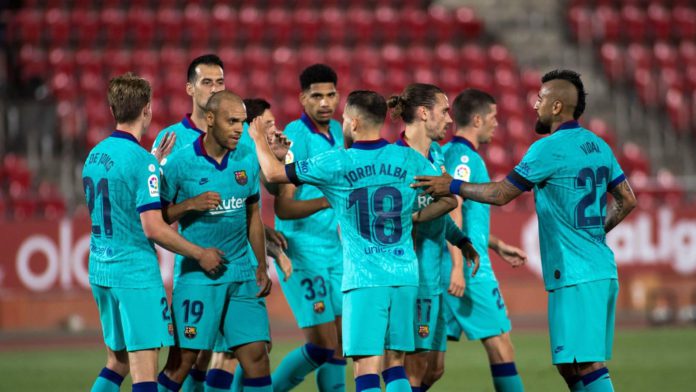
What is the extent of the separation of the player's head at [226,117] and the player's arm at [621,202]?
8.15ft

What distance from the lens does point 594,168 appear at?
22.1 feet

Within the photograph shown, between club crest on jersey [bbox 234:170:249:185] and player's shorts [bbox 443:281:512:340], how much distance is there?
1991mm

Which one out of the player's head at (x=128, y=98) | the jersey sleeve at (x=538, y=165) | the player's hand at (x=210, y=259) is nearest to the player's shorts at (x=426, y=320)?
the jersey sleeve at (x=538, y=165)

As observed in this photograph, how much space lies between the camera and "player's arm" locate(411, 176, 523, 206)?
6.76 meters

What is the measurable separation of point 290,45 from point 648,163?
24.1 ft

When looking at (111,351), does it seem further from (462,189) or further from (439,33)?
(439,33)

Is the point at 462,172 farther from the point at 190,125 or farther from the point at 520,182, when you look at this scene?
the point at 190,125

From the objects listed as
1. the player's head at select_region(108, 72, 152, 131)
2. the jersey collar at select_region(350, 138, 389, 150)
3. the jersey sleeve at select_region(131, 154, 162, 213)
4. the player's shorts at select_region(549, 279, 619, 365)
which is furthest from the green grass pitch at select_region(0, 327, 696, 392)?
the player's head at select_region(108, 72, 152, 131)

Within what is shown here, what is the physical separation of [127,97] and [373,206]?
5.45ft

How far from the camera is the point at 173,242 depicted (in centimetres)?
644

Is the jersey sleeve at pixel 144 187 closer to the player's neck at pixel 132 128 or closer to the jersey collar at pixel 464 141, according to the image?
the player's neck at pixel 132 128

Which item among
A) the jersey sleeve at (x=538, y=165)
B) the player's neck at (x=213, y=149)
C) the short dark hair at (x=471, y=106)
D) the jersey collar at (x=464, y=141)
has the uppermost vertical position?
the short dark hair at (x=471, y=106)

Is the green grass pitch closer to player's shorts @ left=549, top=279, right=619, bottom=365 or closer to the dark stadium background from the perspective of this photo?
the dark stadium background

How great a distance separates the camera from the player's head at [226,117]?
22.2ft
